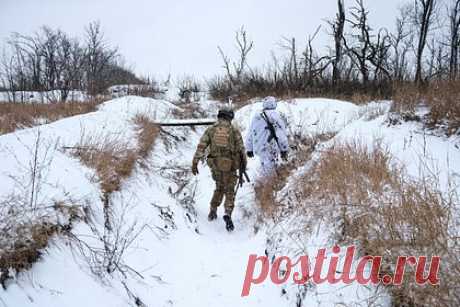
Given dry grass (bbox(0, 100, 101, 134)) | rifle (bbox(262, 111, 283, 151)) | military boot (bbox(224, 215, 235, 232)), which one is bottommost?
military boot (bbox(224, 215, 235, 232))

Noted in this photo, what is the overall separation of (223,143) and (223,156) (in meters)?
0.22

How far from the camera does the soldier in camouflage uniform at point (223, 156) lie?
4.77 m

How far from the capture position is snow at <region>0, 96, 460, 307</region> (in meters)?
1.96

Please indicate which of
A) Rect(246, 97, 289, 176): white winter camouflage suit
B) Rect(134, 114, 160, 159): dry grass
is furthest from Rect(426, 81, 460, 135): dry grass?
Rect(134, 114, 160, 159): dry grass

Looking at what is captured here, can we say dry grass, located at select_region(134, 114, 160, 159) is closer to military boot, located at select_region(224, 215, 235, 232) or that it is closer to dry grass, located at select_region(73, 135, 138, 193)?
dry grass, located at select_region(73, 135, 138, 193)

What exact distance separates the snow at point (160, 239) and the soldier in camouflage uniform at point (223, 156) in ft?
1.36

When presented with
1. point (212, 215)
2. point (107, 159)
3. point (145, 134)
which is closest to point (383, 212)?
point (212, 215)

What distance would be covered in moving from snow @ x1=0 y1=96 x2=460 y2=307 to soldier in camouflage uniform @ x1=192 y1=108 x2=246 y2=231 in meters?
0.42

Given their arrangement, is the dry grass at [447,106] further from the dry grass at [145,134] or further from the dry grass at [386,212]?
the dry grass at [145,134]

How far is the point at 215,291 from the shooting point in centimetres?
279

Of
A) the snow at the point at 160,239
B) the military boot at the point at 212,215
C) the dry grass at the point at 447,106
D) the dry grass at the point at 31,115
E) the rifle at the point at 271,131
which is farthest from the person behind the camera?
the dry grass at the point at 31,115

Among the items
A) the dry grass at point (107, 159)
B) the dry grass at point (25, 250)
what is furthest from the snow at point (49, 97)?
the dry grass at point (25, 250)

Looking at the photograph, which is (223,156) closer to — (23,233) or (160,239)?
(160,239)

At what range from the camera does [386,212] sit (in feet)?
7.23
